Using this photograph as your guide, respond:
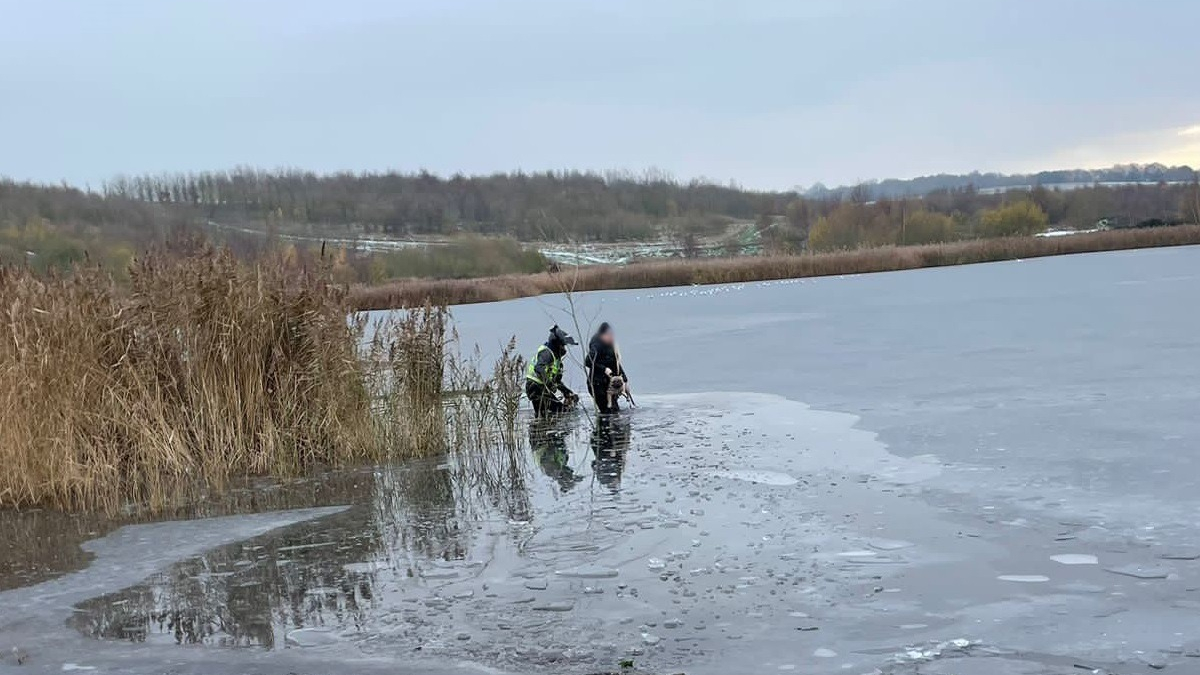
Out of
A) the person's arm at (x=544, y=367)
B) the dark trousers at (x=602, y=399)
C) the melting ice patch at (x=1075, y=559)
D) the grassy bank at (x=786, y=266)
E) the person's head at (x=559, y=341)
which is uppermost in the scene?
the grassy bank at (x=786, y=266)

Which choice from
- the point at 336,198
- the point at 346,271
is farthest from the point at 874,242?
the point at 346,271

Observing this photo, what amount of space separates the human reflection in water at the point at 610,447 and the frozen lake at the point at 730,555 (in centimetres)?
5

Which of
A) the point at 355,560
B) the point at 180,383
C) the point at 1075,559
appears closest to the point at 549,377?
the point at 180,383

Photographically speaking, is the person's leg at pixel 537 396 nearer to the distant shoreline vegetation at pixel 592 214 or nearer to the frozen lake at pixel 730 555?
the frozen lake at pixel 730 555

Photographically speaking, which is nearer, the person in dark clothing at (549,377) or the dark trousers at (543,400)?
the person in dark clothing at (549,377)

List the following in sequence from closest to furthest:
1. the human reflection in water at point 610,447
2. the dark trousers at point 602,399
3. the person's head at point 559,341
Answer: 1. the human reflection in water at point 610,447
2. the person's head at point 559,341
3. the dark trousers at point 602,399

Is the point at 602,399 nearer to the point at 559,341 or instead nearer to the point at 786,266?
the point at 559,341

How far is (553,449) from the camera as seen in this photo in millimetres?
9102

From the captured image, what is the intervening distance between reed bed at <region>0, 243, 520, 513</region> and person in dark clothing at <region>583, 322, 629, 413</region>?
A: 2.18 meters

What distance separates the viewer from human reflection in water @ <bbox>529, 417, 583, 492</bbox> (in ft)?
25.6

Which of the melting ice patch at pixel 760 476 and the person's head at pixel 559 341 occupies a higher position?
the person's head at pixel 559 341

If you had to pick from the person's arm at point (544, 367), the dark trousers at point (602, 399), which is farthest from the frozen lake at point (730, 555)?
the person's arm at point (544, 367)

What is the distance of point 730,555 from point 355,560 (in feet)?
6.59

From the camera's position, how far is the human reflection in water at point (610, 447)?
25.3 feet
